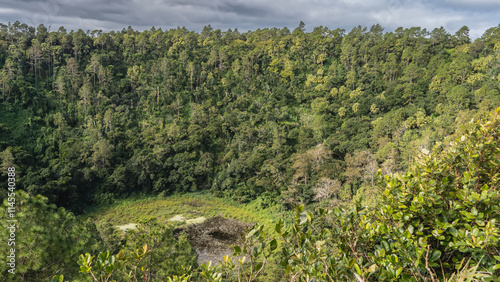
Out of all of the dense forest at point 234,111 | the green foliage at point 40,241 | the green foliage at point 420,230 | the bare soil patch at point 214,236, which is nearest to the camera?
the green foliage at point 420,230

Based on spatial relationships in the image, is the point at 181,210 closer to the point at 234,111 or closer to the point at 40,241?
the point at 234,111

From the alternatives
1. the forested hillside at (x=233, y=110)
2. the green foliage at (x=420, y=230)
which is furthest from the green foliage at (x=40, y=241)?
the forested hillside at (x=233, y=110)

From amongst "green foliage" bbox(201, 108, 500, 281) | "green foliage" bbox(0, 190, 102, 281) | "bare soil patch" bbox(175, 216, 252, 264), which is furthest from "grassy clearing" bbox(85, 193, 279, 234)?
"green foliage" bbox(201, 108, 500, 281)

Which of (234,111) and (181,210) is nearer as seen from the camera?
(181,210)

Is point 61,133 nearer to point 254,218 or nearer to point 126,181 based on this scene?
point 126,181

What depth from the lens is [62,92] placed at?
29.9 metres

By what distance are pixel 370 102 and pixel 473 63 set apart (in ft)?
34.6

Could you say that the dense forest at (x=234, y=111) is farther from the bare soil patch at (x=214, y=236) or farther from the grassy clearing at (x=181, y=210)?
the bare soil patch at (x=214, y=236)

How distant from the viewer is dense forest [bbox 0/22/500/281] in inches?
792

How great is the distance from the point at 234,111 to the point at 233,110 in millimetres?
1077

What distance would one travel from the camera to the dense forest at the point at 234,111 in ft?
66.0

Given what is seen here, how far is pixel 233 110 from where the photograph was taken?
31.0 meters

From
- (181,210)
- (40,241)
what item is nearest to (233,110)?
(181,210)

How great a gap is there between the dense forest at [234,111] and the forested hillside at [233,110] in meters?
0.16
